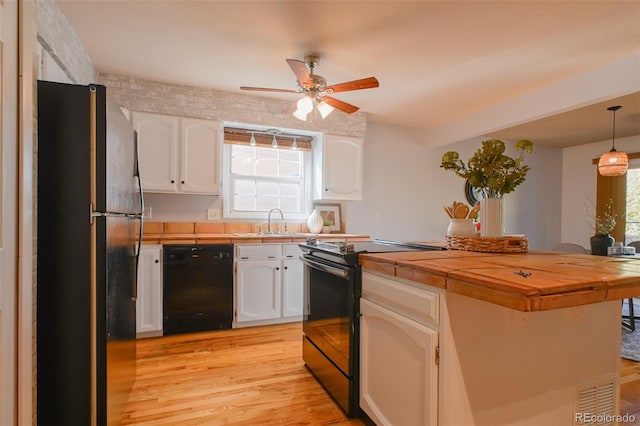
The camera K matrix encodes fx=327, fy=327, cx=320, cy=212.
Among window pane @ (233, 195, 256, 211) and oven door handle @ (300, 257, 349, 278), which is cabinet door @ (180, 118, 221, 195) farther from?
oven door handle @ (300, 257, 349, 278)

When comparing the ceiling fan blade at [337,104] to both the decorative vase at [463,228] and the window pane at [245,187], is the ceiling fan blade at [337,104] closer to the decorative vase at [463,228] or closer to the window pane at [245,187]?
the decorative vase at [463,228]

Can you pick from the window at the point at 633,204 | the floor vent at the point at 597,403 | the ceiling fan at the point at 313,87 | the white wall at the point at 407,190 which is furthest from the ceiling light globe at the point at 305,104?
the window at the point at 633,204

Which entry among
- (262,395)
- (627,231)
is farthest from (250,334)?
(627,231)

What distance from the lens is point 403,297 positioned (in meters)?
1.42

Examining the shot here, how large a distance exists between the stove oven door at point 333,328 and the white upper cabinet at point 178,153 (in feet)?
5.55

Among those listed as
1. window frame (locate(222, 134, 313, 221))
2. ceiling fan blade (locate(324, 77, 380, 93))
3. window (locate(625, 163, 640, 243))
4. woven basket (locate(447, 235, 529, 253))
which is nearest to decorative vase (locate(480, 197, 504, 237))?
woven basket (locate(447, 235, 529, 253))

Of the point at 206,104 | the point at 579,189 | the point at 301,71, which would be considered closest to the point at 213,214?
the point at 206,104

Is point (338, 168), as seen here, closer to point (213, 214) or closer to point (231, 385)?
point (213, 214)

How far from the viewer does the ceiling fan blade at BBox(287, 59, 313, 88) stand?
2170 millimetres

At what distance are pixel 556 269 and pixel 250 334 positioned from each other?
2673 millimetres

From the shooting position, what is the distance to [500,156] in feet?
5.89

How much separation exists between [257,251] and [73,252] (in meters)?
2.01

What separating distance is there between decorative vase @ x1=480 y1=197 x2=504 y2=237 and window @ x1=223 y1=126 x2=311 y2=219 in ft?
8.66

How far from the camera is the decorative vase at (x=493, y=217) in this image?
181 centimetres
